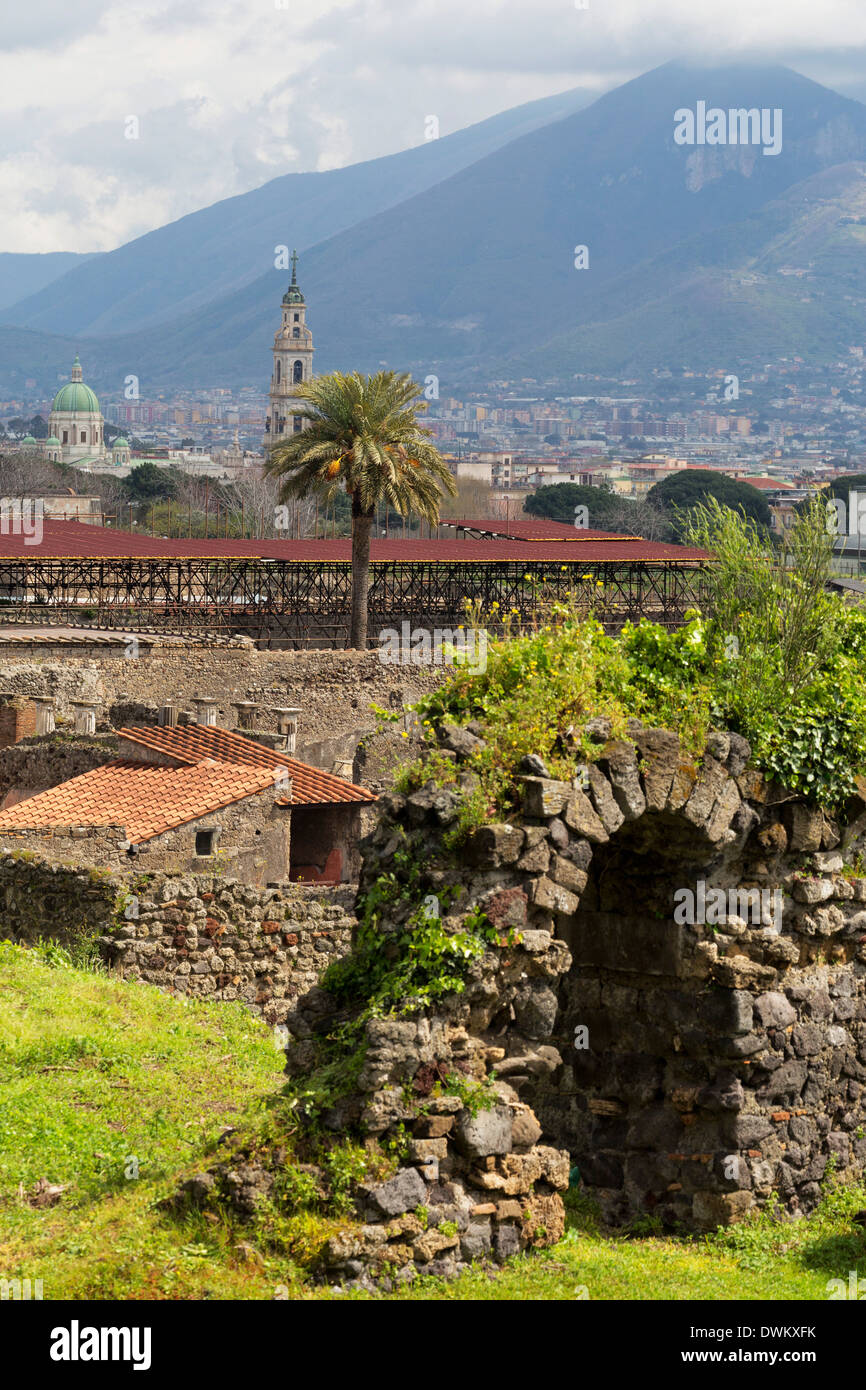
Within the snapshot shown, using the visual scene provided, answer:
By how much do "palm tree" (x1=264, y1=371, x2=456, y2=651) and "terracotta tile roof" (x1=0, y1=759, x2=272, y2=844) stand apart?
704 inches

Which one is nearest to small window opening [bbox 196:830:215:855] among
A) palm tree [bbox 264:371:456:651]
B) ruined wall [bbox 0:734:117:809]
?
ruined wall [bbox 0:734:117:809]

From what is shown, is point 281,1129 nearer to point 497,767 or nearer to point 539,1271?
point 539,1271

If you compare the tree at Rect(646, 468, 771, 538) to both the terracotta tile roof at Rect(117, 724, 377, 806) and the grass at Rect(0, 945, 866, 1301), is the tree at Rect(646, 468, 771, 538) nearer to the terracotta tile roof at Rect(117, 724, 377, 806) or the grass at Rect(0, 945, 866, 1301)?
the terracotta tile roof at Rect(117, 724, 377, 806)

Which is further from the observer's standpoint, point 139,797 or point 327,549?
point 327,549

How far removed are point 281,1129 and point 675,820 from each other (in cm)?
343

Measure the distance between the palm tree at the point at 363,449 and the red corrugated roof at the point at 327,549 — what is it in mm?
13869

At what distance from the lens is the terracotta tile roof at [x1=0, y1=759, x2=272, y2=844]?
19.6m

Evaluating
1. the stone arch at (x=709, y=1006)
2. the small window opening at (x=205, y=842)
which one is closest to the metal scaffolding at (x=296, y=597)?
the small window opening at (x=205, y=842)

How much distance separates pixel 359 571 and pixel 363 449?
5204 mm

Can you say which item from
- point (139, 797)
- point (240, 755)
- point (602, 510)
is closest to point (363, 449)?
point (240, 755)

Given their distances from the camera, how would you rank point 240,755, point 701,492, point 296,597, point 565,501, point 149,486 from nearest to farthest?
point 240,755
point 296,597
point 565,501
point 701,492
point 149,486

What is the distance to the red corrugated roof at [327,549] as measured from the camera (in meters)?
54.9

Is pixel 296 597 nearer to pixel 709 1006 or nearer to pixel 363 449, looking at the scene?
pixel 363 449

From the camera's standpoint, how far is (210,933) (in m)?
15.2
